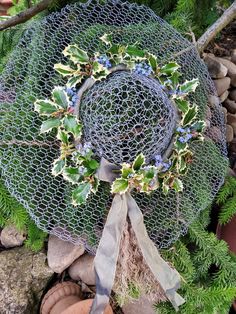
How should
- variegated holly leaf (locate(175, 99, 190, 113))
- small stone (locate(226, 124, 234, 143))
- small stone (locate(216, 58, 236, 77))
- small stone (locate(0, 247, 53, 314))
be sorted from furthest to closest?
small stone (locate(216, 58, 236, 77)), small stone (locate(226, 124, 234, 143)), small stone (locate(0, 247, 53, 314)), variegated holly leaf (locate(175, 99, 190, 113))

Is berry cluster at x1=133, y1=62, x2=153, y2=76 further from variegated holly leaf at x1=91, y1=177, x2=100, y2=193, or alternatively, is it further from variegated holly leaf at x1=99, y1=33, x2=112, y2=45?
variegated holly leaf at x1=91, y1=177, x2=100, y2=193

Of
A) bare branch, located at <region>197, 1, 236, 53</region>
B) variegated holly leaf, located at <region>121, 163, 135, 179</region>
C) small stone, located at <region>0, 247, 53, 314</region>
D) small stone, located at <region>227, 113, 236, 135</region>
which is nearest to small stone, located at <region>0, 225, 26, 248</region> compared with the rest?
small stone, located at <region>0, 247, 53, 314</region>

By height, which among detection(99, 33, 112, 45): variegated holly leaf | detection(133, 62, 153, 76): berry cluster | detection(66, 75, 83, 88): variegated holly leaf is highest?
detection(133, 62, 153, 76): berry cluster

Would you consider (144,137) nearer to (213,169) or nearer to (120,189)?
(120,189)

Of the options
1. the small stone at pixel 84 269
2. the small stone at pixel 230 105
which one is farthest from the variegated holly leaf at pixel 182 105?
the small stone at pixel 230 105

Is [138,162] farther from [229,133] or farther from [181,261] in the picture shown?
[229,133]

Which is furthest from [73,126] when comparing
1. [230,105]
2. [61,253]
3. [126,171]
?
[230,105]

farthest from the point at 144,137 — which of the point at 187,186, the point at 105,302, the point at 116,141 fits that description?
the point at 105,302
